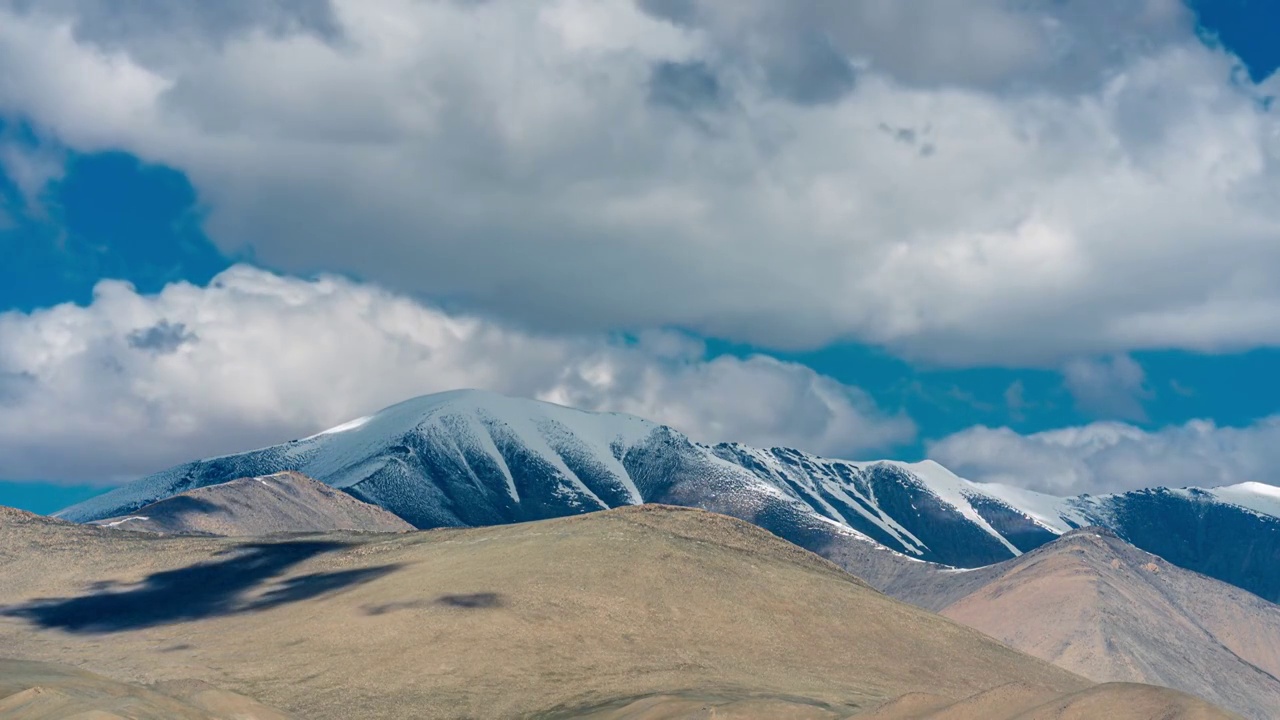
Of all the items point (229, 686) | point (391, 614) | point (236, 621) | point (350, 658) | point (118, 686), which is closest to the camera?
point (118, 686)

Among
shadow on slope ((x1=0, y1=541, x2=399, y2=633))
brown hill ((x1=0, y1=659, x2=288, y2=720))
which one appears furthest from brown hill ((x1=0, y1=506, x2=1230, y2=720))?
brown hill ((x1=0, y1=659, x2=288, y2=720))

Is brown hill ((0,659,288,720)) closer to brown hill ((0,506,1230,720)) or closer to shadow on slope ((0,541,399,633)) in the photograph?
brown hill ((0,506,1230,720))

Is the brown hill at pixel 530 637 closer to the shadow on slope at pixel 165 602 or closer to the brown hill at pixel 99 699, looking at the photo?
the shadow on slope at pixel 165 602

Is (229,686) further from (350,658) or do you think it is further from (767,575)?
(767,575)

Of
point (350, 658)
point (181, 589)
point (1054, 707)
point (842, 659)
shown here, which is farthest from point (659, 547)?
point (1054, 707)

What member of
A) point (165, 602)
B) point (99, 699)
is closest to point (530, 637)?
point (99, 699)

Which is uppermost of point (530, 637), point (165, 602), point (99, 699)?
point (165, 602)

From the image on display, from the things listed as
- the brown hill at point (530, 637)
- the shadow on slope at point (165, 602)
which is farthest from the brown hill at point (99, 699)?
the shadow on slope at point (165, 602)

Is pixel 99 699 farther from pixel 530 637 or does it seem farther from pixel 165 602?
pixel 165 602
